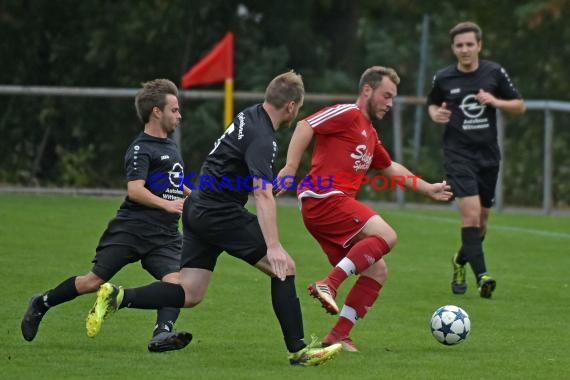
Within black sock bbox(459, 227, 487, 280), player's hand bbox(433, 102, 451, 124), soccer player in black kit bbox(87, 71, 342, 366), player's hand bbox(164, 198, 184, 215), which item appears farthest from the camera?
player's hand bbox(433, 102, 451, 124)

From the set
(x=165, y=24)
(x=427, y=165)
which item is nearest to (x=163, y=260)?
(x=427, y=165)

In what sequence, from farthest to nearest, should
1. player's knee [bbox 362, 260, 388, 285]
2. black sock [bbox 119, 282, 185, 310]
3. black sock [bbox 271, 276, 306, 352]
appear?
player's knee [bbox 362, 260, 388, 285]
black sock [bbox 119, 282, 185, 310]
black sock [bbox 271, 276, 306, 352]

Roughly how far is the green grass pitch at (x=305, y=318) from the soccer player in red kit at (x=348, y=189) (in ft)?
1.34

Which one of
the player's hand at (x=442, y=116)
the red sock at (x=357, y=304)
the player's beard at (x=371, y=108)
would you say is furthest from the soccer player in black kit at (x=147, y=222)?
the player's hand at (x=442, y=116)

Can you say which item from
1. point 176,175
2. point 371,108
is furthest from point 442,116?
point 176,175

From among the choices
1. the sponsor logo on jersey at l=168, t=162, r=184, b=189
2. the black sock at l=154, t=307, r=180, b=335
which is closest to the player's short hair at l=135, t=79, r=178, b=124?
the sponsor logo on jersey at l=168, t=162, r=184, b=189

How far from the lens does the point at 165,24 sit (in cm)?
2402

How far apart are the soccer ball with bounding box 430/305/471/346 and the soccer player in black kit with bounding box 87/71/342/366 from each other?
2.93ft

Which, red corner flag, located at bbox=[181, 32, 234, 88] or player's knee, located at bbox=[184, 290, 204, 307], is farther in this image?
red corner flag, located at bbox=[181, 32, 234, 88]

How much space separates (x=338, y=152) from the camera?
27.2 feet

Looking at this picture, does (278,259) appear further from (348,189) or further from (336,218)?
(348,189)

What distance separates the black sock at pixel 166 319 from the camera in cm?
784

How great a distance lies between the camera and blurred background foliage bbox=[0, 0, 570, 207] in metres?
19.7

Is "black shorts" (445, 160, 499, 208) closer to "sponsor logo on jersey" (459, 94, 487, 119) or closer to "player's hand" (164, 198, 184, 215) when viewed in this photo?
"sponsor logo on jersey" (459, 94, 487, 119)
